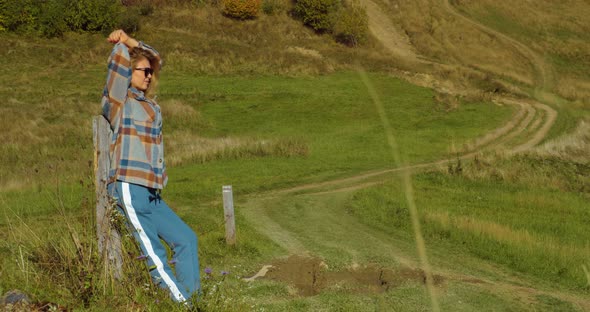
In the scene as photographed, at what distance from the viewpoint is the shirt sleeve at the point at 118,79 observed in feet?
22.6

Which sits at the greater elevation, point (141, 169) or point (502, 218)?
point (141, 169)

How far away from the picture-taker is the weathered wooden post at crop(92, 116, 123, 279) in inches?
292

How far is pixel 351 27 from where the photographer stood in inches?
2299

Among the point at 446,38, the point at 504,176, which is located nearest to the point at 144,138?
the point at 504,176

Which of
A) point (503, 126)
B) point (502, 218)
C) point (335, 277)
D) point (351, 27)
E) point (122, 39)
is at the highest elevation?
point (351, 27)

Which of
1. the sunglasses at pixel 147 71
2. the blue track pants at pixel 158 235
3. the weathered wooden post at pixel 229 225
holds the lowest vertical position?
the weathered wooden post at pixel 229 225

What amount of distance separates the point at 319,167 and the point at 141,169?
55.9ft

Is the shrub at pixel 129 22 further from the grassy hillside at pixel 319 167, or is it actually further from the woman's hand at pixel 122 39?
the woman's hand at pixel 122 39

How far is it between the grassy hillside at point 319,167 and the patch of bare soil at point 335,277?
0.04 metres

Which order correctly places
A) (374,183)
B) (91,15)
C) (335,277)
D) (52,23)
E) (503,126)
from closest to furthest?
(335,277) → (374,183) → (503,126) → (52,23) → (91,15)

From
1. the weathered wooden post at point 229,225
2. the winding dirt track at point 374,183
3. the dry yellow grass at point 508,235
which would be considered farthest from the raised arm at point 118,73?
the dry yellow grass at point 508,235

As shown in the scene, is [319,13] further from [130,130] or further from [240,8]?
[130,130]

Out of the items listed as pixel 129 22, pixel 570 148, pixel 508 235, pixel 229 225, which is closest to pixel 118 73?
pixel 229 225

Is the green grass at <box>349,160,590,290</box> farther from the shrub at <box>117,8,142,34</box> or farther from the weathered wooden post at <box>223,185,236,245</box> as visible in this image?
the shrub at <box>117,8,142,34</box>
